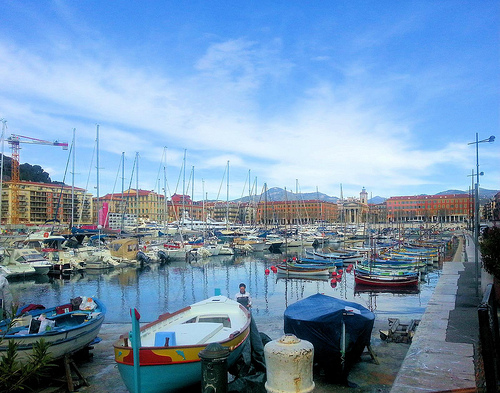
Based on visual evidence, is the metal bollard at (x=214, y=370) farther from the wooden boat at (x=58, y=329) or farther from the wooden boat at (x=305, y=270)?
the wooden boat at (x=305, y=270)

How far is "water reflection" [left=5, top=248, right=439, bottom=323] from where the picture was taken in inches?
914

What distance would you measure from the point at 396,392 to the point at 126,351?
5090mm

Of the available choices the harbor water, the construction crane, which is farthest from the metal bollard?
the construction crane

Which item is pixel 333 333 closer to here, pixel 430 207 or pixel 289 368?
pixel 289 368

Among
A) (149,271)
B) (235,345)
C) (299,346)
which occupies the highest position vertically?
(299,346)

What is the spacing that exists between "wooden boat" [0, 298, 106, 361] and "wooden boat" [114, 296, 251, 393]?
1909mm

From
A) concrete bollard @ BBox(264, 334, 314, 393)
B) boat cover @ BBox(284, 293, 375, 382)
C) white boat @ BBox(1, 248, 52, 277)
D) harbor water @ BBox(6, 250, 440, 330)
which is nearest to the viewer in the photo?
concrete bollard @ BBox(264, 334, 314, 393)

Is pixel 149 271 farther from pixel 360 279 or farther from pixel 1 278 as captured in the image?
pixel 1 278

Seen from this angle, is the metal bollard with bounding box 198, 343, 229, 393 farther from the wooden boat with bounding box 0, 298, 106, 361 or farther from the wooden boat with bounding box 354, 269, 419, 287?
the wooden boat with bounding box 354, 269, 419, 287

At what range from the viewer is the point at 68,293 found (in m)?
29.2

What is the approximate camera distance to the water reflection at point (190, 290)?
23.2m

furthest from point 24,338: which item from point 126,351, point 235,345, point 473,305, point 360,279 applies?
point 360,279

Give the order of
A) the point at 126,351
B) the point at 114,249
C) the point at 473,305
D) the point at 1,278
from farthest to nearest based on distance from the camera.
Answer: the point at 114,249 → the point at 1,278 → the point at 473,305 → the point at 126,351

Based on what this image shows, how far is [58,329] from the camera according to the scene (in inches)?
413
